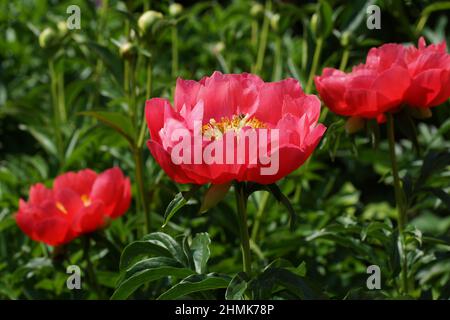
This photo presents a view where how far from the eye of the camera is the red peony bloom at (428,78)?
114 centimetres

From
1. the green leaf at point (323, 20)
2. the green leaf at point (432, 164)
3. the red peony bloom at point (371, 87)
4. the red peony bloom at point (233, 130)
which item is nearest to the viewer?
the red peony bloom at point (233, 130)

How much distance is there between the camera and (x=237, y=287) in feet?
3.15

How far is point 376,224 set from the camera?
1163mm

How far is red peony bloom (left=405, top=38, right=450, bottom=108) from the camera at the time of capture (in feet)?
3.75

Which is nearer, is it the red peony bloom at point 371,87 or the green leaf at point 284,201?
→ the green leaf at point 284,201

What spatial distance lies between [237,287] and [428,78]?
412 mm

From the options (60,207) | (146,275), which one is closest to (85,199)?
(60,207)

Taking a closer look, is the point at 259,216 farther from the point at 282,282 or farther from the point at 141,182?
the point at 282,282

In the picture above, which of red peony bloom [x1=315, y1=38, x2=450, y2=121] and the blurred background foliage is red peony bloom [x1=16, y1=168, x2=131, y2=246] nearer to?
the blurred background foliage

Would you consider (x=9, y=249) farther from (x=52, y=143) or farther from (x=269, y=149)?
(x=269, y=149)

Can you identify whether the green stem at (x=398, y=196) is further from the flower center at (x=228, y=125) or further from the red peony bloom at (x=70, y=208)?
the red peony bloom at (x=70, y=208)

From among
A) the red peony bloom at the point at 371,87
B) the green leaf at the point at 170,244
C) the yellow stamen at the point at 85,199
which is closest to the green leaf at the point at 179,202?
the green leaf at the point at 170,244

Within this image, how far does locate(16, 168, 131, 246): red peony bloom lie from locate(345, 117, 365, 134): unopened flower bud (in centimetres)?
40

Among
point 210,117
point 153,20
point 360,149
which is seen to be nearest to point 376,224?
point 210,117
